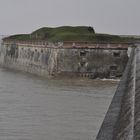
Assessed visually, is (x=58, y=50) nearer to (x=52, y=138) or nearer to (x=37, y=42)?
(x=37, y=42)

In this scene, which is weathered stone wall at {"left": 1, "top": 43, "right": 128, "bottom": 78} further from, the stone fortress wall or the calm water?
the calm water

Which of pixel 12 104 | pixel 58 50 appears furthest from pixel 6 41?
pixel 12 104

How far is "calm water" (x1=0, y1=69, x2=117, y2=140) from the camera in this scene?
41.3 feet

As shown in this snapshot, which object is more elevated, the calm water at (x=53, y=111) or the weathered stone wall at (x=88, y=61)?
the weathered stone wall at (x=88, y=61)

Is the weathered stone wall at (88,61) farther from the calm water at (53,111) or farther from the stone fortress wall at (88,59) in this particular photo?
the calm water at (53,111)

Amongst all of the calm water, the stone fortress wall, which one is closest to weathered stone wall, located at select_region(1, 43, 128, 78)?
the stone fortress wall

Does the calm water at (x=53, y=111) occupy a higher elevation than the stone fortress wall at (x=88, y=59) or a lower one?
lower

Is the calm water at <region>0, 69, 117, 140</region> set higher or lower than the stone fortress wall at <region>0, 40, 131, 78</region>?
lower

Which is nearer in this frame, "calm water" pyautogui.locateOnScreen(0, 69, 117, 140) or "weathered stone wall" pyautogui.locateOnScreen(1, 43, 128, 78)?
"calm water" pyautogui.locateOnScreen(0, 69, 117, 140)

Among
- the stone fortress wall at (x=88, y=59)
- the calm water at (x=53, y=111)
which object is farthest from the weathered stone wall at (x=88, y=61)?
the calm water at (x=53, y=111)

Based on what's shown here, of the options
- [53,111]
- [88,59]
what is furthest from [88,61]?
[53,111]

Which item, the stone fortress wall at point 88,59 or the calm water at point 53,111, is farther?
the stone fortress wall at point 88,59

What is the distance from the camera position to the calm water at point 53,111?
12.6 m

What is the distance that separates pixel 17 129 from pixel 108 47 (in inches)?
853
